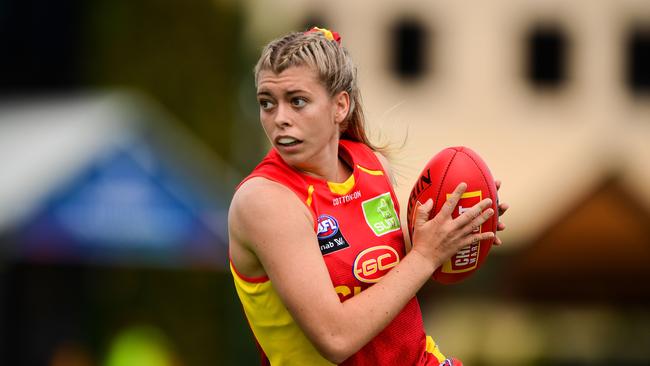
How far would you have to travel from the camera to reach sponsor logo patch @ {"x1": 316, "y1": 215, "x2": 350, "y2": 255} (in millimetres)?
3742

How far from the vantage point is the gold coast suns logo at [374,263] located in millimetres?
3758

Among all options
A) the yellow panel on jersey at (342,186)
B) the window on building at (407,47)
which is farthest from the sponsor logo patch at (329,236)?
the window on building at (407,47)

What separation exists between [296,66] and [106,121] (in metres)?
8.40

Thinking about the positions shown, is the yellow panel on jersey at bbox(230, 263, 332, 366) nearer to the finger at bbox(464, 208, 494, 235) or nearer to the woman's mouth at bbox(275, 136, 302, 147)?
the woman's mouth at bbox(275, 136, 302, 147)

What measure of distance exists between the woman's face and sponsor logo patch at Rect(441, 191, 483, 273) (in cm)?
48

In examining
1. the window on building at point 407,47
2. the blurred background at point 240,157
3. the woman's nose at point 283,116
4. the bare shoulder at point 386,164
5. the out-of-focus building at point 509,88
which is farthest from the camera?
the window on building at point 407,47

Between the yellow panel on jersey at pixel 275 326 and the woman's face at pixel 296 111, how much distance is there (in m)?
0.42

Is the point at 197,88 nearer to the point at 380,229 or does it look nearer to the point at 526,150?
the point at 526,150

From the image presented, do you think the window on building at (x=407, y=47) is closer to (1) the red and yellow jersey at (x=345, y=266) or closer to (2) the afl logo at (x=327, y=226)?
(1) the red and yellow jersey at (x=345, y=266)

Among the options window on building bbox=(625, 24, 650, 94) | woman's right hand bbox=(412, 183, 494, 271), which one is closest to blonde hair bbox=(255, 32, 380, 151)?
woman's right hand bbox=(412, 183, 494, 271)

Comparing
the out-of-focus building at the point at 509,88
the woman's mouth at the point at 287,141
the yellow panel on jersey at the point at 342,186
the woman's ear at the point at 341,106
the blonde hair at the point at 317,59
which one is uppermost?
the blonde hair at the point at 317,59

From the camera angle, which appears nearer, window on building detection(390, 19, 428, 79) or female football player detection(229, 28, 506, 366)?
female football player detection(229, 28, 506, 366)

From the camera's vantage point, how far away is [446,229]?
3766 mm

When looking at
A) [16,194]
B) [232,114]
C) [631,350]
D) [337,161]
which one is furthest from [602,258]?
[337,161]
